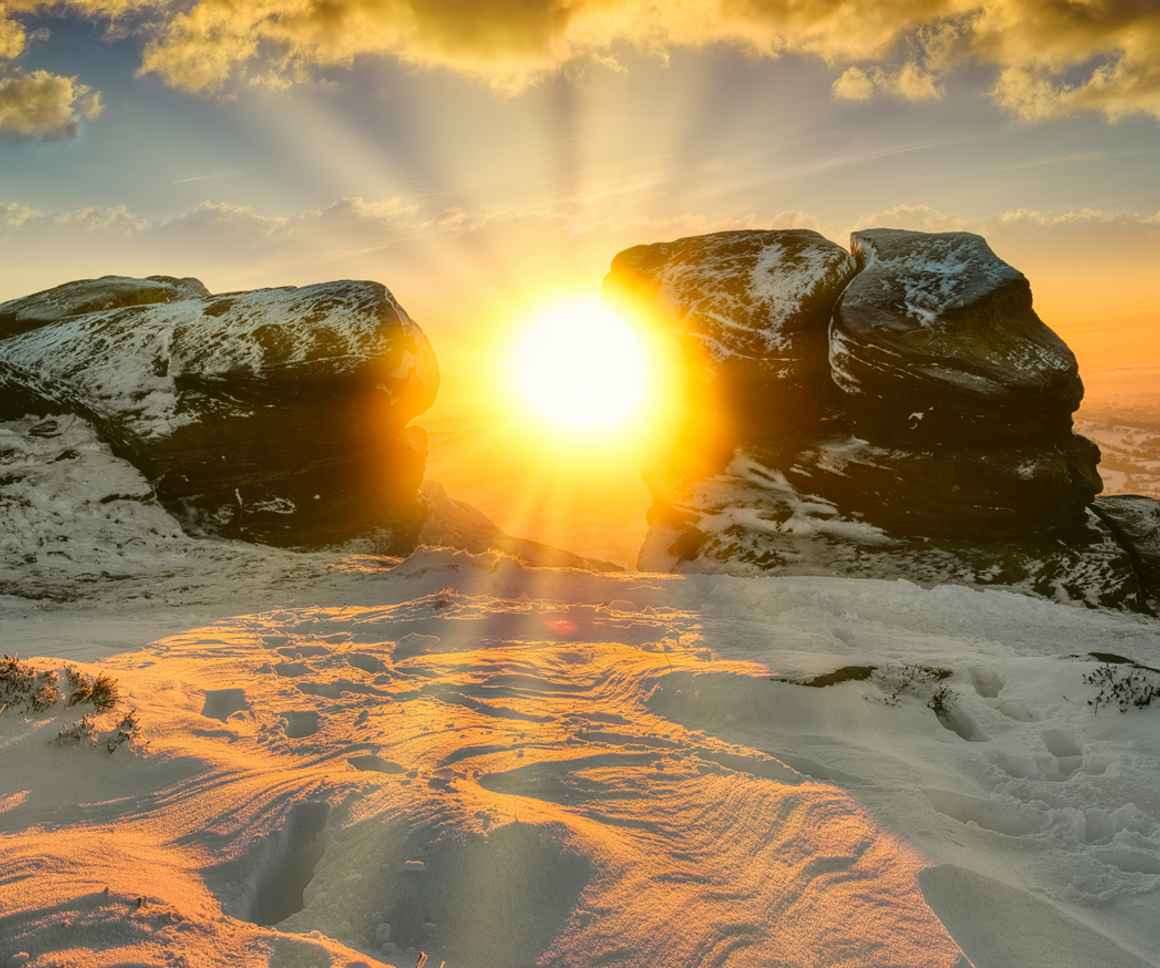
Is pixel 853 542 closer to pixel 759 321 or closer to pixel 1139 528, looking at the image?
Answer: pixel 759 321

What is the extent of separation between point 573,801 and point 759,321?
38.6 feet

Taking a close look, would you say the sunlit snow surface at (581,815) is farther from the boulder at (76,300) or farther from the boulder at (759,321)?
the boulder at (76,300)

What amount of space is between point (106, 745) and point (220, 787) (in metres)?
0.97

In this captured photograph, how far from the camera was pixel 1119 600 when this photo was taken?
11.6 meters

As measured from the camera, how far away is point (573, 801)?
4.14 metres

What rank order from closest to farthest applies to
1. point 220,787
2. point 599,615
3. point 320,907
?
point 320,907, point 220,787, point 599,615

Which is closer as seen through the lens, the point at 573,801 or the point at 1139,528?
the point at 573,801

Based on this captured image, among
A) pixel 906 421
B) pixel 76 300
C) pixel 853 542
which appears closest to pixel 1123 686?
pixel 853 542

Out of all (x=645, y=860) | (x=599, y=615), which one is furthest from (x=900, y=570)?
(x=645, y=860)

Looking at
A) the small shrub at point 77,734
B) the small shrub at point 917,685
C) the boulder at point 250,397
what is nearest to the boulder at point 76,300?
the boulder at point 250,397

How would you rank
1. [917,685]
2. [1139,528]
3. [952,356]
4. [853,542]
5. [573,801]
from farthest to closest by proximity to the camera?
[853,542] < [1139,528] < [952,356] < [917,685] < [573,801]

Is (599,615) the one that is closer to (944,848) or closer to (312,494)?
(944,848)

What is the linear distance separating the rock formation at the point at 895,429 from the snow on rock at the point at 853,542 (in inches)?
1.2

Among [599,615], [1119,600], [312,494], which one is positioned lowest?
[1119,600]
